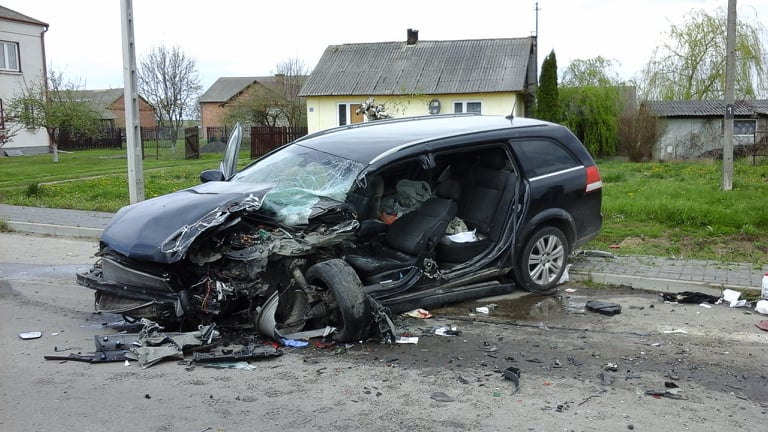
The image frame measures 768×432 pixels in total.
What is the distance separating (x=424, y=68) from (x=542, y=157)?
27.1 meters

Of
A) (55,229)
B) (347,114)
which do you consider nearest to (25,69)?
(347,114)

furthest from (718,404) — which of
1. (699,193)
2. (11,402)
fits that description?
(699,193)

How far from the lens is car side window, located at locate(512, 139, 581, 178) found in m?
7.17

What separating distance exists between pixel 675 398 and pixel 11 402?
427cm

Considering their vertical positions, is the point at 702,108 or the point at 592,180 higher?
the point at 702,108

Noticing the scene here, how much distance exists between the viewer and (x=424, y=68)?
Answer: 33.6 m

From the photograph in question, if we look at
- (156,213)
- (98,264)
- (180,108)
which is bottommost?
(98,264)

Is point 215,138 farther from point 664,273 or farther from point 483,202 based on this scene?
point 664,273

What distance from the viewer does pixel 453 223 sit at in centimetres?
698

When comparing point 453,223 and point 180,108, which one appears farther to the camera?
point 180,108

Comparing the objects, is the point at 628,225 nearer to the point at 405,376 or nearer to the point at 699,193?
the point at 699,193

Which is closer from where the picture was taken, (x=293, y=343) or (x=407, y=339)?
(x=293, y=343)

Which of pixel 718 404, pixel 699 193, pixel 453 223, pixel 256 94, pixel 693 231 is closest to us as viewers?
pixel 718 404

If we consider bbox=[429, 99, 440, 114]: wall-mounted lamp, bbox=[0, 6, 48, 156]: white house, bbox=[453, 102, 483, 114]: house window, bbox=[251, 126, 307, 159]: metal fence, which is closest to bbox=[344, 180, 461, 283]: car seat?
bbox=[429, 99, 440, 114]: wall-mounted lamp
